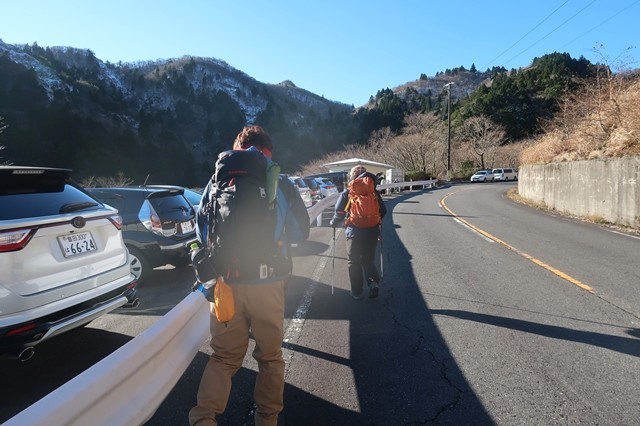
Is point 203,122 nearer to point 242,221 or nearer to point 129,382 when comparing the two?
point 242,221

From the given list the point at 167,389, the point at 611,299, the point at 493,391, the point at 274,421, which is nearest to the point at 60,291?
the point at 167,389

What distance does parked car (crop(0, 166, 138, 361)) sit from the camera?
→ 10.6ft

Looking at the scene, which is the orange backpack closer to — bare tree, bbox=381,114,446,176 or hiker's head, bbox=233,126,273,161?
hiker's head, bbox=233,126,273,161

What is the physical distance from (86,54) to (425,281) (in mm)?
161604

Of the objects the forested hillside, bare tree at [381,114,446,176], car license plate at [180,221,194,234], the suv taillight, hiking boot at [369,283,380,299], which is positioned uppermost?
the forested hillside

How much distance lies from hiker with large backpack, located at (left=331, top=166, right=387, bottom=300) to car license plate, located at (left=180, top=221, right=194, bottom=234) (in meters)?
2.64

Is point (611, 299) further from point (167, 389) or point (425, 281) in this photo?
point (167, 389)

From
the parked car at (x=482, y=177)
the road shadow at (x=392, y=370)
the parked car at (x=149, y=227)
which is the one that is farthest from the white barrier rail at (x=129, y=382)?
the parked car at (x=482, y=177)

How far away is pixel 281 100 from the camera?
158750 millimetres

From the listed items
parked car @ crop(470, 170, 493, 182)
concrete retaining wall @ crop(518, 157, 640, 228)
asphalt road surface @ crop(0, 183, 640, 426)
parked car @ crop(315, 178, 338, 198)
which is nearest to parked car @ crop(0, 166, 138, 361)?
asphalt road surface @ crop(0, 183, 640, 426)

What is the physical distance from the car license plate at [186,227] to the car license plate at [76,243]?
2.68m

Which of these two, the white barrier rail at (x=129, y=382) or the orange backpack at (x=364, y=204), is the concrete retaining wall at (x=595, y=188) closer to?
the orange backpack at (x=364, y=204)

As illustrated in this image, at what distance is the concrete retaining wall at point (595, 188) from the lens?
1212 centimetres

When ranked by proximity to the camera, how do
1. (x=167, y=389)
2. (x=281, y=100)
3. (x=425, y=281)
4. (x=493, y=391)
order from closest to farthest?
(x=167, y=389), (x=493, y=391), (x=425, y=281), (x=281, y=100)
